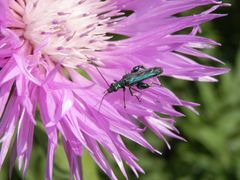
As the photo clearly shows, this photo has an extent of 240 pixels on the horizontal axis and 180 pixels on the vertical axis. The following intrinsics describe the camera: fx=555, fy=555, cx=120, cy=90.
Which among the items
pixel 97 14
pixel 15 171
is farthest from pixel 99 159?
pixel 15 171

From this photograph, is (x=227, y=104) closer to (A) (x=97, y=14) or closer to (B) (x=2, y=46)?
(A) (x=97, y=14)

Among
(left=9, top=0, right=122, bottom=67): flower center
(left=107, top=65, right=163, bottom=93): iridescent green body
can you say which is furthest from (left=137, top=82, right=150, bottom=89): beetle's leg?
(left=9, top=0, right=122, bottom=67): flower center

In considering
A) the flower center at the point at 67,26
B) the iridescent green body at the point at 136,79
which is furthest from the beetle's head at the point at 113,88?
the flower center at the point at 67,26

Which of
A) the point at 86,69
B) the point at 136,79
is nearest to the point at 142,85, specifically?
the point at 136,79

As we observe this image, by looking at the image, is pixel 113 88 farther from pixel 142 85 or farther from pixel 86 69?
pixel 86 69

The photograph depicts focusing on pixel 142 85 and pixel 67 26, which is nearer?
pixel 142 85

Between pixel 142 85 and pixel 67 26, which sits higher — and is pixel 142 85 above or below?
below

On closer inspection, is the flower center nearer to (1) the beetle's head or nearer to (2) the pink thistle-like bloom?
(2) the pink thistle-like bloom
